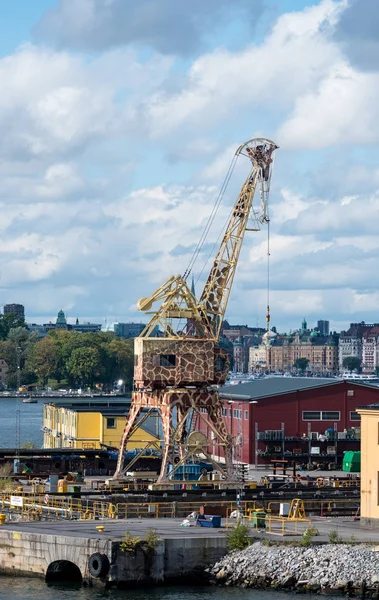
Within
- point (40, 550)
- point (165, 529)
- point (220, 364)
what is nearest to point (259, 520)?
point (165, 529)

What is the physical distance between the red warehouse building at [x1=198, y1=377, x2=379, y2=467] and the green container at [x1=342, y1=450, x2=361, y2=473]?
3.47 metres

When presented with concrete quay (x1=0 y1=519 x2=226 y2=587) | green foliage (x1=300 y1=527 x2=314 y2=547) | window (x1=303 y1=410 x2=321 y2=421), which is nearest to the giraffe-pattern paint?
window (x1=303 y1=410 x2=321 y2=421)

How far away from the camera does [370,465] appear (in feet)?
207

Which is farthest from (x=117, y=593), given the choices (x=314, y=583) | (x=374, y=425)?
(x=374, y=425)

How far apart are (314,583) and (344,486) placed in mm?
29612

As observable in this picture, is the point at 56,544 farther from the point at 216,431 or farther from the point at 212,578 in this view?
the point at 216,431

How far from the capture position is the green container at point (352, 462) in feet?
325

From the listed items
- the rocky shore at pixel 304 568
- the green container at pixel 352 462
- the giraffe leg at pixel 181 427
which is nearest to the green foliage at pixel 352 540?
the rocky shore at pixel 304 568

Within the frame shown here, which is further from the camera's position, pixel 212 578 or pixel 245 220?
pixel 245 220

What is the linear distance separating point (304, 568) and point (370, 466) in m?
10.1

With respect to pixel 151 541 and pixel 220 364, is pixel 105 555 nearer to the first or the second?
pixel 151 541

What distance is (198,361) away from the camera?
84625mm

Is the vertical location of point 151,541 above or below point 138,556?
above

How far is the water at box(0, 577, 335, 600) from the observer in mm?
53844
